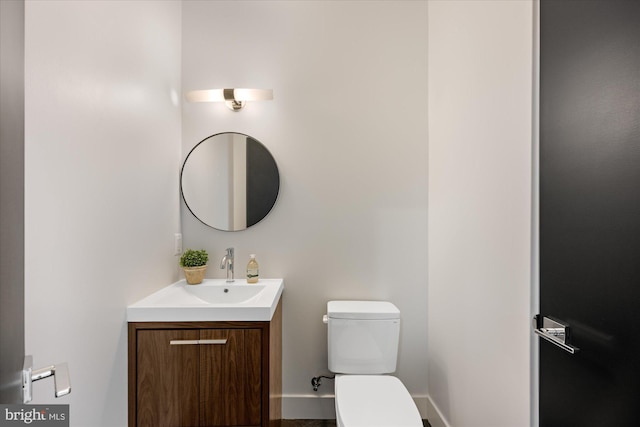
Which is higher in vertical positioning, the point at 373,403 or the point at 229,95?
the point at 229,95

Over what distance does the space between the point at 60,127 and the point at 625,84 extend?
1.50 meters

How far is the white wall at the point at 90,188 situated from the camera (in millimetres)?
994

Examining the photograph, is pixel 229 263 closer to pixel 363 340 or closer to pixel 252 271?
pixel 252 271

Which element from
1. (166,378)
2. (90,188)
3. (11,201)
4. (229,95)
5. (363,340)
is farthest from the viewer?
(229,95)

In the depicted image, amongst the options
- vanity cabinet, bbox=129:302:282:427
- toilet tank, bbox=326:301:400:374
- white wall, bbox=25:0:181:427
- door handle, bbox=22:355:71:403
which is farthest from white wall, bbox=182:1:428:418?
door handle, bbox=22:355:71:403

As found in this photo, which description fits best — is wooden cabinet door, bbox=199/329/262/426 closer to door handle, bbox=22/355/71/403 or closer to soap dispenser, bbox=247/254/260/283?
soap dispenser, bbox=247/254/260/283

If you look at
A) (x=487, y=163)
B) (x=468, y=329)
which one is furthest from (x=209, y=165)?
(x=468, y=329)

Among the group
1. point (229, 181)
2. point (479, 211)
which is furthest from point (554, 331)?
point (229, 181)

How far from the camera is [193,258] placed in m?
1.97

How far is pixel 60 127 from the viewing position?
3.50ft

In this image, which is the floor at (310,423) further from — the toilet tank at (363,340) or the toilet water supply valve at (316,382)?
the toilet tank at (363,340)

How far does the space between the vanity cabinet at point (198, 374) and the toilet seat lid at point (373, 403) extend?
343mm

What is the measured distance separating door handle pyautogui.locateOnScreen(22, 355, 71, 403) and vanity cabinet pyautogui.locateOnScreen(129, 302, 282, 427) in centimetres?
84

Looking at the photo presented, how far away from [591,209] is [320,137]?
1.51 metres
